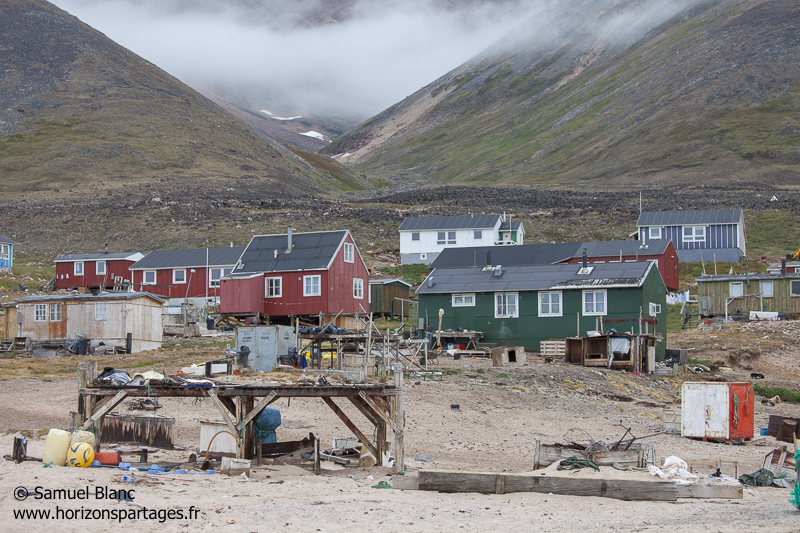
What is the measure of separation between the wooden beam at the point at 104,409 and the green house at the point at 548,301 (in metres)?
27.8

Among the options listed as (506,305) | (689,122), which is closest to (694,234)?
(506,305)

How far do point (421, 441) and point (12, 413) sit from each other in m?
12.2

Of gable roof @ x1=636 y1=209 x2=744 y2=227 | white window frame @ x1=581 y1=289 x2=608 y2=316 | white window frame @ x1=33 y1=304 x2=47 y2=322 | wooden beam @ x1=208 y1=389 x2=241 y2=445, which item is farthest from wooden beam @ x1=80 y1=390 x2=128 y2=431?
gable roof @ x1=636 y1=209 x2=744 y2=227

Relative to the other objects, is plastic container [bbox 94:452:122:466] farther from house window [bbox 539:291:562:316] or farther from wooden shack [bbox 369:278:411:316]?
wooden shack [bbox 369:278:411:316]

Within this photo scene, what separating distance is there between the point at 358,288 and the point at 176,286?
18381mm

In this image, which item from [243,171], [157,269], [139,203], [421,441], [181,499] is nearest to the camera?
[181,499]

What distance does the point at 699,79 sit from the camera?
552 ft

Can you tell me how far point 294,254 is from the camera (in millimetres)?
48750

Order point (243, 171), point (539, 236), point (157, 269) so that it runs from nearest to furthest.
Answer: point (157, 269) < point (539, 236) < point (243, 171)

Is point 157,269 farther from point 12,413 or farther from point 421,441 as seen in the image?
point 421,441

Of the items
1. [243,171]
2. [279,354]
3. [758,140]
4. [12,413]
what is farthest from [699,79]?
[12,413]

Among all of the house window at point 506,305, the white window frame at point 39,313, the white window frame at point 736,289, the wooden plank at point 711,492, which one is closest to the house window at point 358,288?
the house window at point 506,305

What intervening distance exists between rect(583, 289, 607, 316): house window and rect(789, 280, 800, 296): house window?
57.3 feet

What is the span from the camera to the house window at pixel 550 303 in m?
43.5
